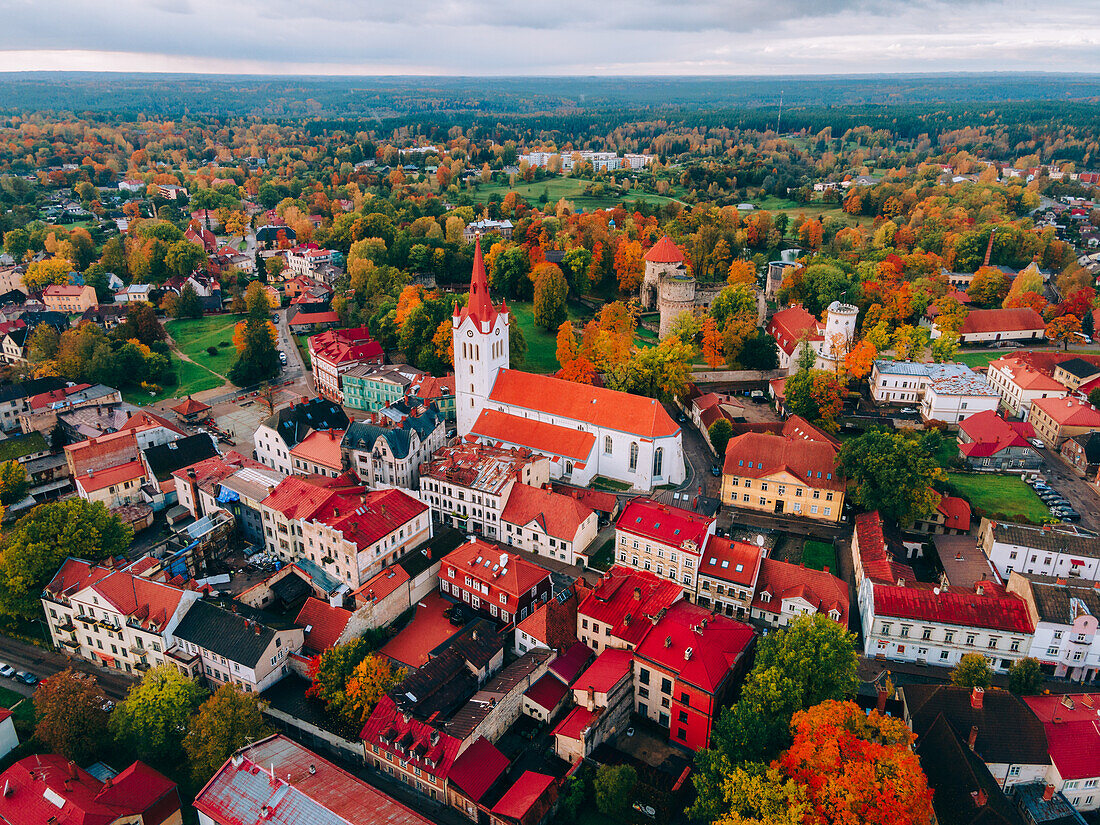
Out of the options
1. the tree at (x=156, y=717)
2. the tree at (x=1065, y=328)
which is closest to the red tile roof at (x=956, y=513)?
the tree at (x=1065, y=328)

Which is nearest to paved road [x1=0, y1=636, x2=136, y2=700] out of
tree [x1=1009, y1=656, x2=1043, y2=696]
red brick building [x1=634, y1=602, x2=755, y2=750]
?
red brick building [x1=634, y1=602, x2=755, y2=750]

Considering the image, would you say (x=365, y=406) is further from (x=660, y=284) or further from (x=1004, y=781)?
(x=1004, y=781)

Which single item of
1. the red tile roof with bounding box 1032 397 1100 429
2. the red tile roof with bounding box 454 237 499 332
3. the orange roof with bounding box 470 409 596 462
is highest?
the red tile roof with bounding box 454 237 499 332

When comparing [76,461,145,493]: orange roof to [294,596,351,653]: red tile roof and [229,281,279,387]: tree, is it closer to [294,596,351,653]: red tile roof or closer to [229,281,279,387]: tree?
[294,596,351,653]: red tile roof

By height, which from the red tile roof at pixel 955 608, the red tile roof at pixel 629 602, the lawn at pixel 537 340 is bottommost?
the lawn at pixel 537 340

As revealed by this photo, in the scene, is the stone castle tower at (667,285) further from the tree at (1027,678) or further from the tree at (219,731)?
the tree at (219,731)
